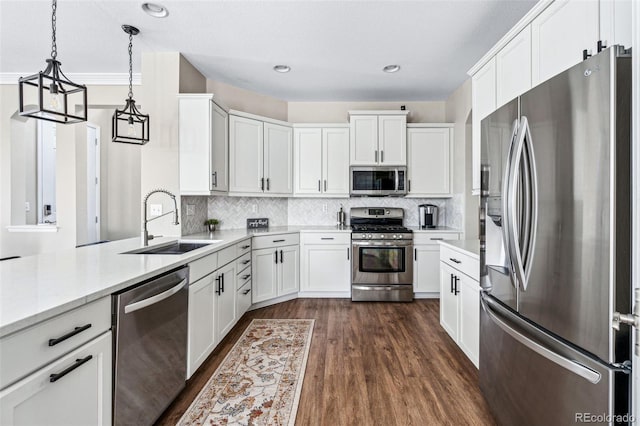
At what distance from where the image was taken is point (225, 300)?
8.58 feet

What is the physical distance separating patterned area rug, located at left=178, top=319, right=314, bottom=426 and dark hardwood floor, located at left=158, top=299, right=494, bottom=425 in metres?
0.07

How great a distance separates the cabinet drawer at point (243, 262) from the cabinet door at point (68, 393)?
170 centimetres

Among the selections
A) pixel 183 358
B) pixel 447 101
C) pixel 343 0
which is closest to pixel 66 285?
pixel 183 358

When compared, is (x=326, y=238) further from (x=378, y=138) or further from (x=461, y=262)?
(x=461, y=262)

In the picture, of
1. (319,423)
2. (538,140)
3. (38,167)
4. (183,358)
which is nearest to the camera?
(538,140)

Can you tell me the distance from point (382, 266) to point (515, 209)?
2607 millimetres

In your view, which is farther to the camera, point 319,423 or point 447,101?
point 447,101

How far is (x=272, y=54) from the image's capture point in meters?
3.06

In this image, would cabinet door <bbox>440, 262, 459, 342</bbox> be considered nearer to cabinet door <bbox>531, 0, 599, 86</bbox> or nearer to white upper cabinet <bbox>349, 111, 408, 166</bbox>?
cabinet door <bbox>531, 0, 599, 86</bbox>

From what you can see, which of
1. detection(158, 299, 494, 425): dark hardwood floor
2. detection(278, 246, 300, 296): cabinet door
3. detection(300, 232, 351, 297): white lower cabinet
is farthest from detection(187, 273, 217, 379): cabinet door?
detection(300, 232, 351, 297): white lower cabinet

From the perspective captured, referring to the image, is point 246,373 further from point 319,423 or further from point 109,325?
point 109,325

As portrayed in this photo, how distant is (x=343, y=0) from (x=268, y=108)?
225 cm

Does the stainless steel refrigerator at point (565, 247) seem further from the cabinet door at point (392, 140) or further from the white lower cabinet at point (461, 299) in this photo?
the cabinet door at point (392, 140)

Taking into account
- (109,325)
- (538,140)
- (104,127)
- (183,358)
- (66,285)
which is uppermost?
(104,127)
